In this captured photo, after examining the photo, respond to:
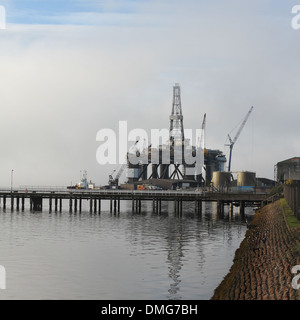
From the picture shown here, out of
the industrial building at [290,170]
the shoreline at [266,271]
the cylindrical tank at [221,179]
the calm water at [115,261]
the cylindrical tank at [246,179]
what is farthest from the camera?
the cylindrical tank at [221,179]

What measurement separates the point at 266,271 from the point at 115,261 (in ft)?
47.7

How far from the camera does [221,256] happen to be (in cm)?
4206

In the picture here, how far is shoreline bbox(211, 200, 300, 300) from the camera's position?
2317cm

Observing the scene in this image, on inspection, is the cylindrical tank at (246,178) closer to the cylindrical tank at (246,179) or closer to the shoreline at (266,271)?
the cylindrical tank at (246,179)

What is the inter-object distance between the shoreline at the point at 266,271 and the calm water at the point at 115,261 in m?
1.74

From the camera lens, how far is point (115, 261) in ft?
128

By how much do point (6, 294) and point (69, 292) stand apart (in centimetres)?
346

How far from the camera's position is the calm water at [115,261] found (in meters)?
28.9

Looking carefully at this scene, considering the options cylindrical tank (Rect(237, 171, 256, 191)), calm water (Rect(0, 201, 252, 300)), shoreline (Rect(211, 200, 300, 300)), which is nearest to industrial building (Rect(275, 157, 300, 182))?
cylindrical tank (Rect(237, 171, 256, 191))

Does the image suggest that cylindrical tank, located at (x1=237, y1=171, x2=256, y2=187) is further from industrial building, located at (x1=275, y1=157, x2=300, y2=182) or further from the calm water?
the calm water

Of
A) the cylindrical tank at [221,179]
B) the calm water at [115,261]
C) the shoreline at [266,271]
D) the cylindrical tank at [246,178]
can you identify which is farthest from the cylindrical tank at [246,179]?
the shoreline at [266,271]

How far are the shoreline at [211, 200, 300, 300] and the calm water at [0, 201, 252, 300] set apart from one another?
5.71 feet
